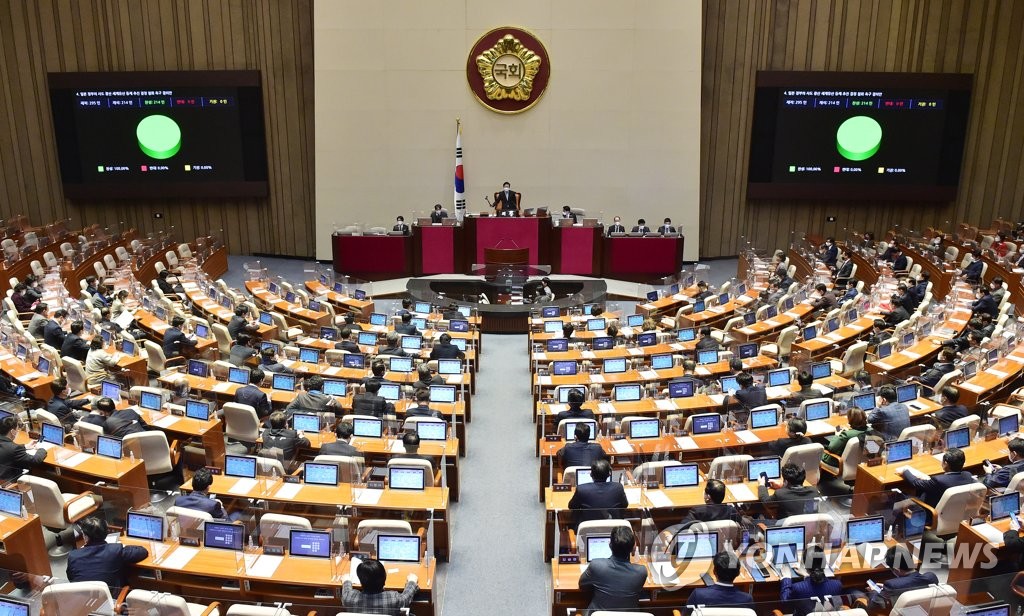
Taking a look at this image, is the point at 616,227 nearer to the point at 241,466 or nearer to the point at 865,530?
the point at 241,466

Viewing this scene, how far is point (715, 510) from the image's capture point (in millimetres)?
6797

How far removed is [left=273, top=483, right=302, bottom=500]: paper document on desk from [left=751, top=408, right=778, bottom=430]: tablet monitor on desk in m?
5.03

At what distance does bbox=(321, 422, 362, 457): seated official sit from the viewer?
26.2ft

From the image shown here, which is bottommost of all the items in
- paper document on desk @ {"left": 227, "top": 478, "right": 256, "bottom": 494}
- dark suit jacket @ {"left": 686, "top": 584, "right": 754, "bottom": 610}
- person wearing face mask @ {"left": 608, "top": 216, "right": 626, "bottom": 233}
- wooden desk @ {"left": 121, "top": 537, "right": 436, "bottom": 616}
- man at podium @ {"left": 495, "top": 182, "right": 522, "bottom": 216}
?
wooden desk @ {"left": 121, "top": 537, "right": 436, "bottom": 616}

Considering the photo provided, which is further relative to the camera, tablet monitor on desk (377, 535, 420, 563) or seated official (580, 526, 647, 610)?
tablet monitor on desk (377, 535, 420, 563)

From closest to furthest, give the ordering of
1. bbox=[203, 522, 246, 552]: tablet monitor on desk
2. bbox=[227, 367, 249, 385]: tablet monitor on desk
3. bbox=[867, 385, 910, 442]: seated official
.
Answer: bbox=[203, 522, 246, 552]: tablet monitor on desk → bbox=[867, 385, 910, 442]: seated official → bbox=[227, 367, 249, 385]: tablet monitor on desk

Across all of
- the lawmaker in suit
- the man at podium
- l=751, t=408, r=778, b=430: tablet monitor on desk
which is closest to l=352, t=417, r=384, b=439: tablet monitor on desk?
the lawmaker in suit

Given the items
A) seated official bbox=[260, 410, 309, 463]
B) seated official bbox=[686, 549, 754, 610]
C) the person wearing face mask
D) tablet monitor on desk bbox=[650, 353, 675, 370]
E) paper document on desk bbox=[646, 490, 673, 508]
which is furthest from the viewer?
the person wearing face mask

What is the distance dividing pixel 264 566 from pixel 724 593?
3554 mm

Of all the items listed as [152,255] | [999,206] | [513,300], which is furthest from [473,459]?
[999,206]

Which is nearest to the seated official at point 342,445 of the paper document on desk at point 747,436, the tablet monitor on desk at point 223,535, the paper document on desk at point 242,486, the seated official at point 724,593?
the paper document on desk at point 242,486

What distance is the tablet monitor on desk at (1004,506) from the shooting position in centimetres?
674

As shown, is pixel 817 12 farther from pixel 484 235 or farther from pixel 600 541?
pixel 600 541

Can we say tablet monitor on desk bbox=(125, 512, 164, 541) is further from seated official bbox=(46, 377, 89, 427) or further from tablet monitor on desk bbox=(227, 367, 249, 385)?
tablet monitor on desk bbox=(227, 367, 249, 385)
